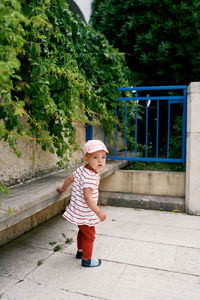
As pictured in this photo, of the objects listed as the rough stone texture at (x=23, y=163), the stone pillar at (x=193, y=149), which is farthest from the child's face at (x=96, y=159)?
the stone pillar at (x=193, y=149)

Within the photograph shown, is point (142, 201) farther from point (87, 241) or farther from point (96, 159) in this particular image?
point (96, 159)

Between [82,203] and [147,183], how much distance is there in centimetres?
202

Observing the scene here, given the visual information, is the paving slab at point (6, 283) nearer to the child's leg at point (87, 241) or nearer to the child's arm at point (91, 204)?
the child's leg at point (87, 241)

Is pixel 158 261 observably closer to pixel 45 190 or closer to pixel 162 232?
pixel 162 232

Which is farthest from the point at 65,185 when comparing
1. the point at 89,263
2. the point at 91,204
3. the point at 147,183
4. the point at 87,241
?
the point at 147,183

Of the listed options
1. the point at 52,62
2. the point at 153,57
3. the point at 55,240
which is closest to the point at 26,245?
the point at 55,240

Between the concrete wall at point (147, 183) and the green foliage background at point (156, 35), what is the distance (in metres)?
2.35

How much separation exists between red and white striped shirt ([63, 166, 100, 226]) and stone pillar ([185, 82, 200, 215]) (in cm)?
189

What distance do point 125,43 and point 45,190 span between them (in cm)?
451

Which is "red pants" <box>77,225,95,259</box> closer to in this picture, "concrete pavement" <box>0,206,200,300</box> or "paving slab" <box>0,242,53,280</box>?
"concrete pavement" <box>0,206,200,300</box>

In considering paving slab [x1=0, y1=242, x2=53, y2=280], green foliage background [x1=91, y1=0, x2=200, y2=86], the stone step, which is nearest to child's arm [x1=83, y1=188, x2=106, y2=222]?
paving slab [x1=0, y1=242, x2=53, y2=280]

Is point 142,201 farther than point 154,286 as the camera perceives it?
Yes

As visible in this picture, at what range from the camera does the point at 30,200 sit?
2090 millimetres

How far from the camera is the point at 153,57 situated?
5.62m
